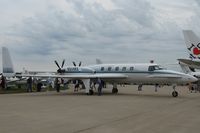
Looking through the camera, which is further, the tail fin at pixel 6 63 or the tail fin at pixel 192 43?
the tail fin at pixel 6 63

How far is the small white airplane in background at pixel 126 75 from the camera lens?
2956 cm

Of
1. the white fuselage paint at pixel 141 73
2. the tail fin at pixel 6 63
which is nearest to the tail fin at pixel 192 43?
the white fuselage paint at pixel 141 73

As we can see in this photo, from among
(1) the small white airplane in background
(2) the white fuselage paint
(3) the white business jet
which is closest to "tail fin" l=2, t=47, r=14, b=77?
(1) the small white airplane in background

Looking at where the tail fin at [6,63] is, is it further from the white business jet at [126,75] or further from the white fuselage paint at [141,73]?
the white fuselage paint at [141,73]

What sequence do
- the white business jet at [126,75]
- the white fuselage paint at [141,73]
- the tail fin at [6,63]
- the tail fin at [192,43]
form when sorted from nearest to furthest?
the white fuselage paint at [141,73] → the white business jet at [126,75] → the tail fin at [192,43] → the tail fin at [6,63]

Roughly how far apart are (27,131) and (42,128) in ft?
2.25

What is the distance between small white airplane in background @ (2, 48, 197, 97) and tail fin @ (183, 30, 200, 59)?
4.33 m

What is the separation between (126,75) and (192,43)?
22.2ft

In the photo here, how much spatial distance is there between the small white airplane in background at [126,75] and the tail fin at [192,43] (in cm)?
433

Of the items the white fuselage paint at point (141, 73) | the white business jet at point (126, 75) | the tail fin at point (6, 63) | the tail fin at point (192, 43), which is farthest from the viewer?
the tail fin at point (6, 63)

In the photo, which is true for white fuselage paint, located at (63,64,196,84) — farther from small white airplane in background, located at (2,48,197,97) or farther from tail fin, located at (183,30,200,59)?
tail fin, located at (183,30,200,59)

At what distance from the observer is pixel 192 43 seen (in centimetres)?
3334

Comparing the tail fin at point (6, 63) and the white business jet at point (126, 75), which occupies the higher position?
the tail fin at point (6, 63)

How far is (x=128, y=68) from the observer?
32.8m
